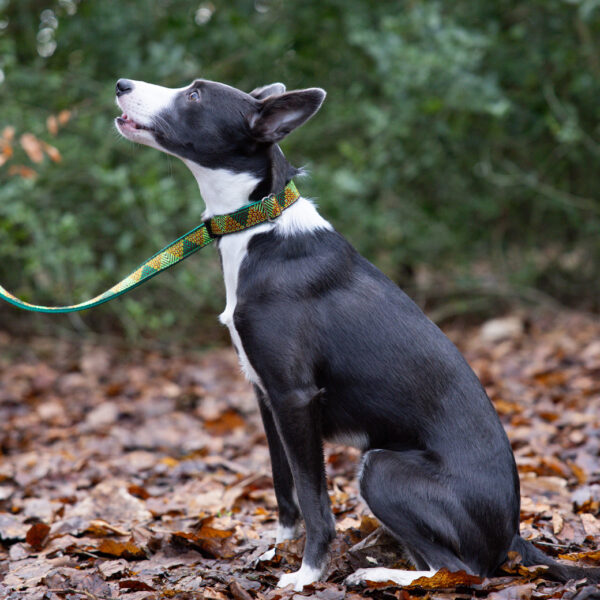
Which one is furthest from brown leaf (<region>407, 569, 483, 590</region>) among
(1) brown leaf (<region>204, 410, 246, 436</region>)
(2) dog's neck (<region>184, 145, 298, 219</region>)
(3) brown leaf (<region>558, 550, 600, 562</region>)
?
(1) brown leaf (<region>204, 410, 246, 436</region>)

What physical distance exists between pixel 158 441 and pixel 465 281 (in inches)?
157

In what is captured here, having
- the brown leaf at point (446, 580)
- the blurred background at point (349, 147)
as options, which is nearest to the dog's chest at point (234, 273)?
the brown leaf at point (446, 580)

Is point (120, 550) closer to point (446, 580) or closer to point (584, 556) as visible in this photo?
point (446, 580)

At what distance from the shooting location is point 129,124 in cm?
301

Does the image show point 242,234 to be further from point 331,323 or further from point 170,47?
point 170,47

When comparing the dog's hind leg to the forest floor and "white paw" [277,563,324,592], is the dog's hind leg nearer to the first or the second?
the forest floor

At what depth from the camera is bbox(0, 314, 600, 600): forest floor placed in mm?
2832

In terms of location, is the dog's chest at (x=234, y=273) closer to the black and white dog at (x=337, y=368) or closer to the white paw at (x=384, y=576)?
the black and white dog at (x=337, y=368)

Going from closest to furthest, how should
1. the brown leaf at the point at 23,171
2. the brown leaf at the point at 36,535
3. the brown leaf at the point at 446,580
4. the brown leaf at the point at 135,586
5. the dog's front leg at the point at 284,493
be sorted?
the brown leaf at the point at 446,580
the brown leaf at the point at 135,586
the dog's front leg at the point at 284,493
the brown leaf at the point at 36,535
the brown leaf at the point at 23,171

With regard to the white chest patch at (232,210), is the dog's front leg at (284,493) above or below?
below

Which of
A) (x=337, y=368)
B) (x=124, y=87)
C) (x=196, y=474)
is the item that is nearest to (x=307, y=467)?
(x=337, y=368)

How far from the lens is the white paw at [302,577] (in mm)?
2717

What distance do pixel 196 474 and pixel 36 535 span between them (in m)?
1.27

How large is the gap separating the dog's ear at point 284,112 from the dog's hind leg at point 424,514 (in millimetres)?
1221
